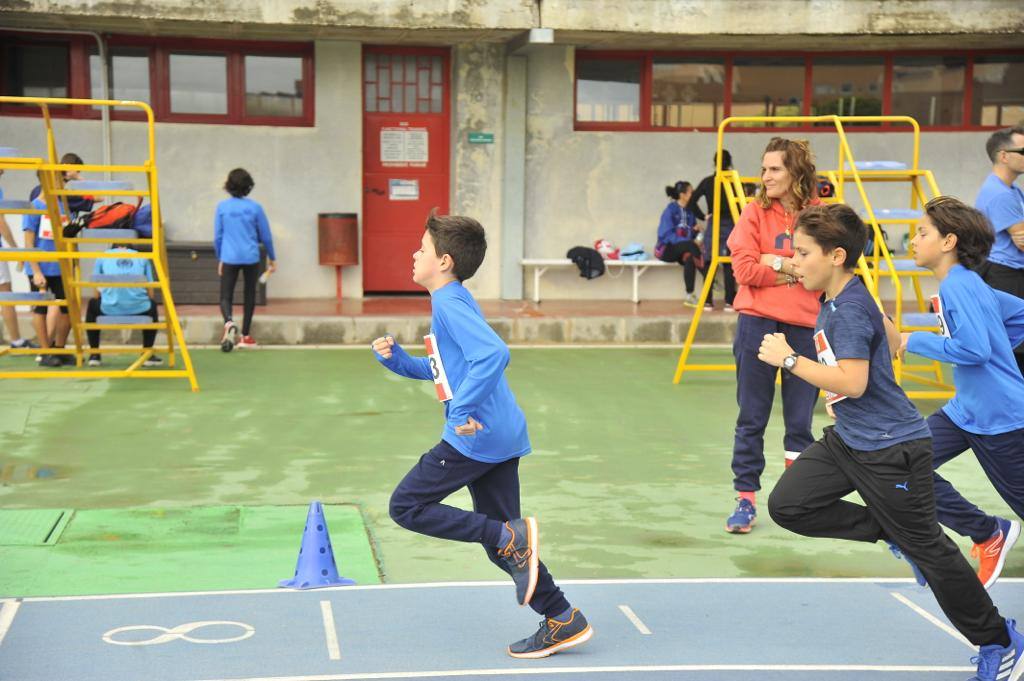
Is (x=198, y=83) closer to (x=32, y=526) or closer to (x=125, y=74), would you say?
(x=125, y=74)

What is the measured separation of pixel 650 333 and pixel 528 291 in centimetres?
257

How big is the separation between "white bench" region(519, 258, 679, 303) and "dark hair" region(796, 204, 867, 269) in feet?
36.0

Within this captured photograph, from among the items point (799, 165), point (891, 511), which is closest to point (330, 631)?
point (891, 511)

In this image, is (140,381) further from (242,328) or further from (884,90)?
(884,90)

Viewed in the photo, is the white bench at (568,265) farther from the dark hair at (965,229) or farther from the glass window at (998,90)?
the dark hair at (965,229)

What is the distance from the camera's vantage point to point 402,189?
52.9 ft

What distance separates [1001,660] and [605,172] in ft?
40.7

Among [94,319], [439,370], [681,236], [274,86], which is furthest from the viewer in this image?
[274,86]

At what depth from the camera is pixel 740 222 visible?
6.66 m

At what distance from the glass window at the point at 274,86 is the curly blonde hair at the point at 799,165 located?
407 inches

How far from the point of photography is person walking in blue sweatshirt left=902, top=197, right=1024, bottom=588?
15.9ft

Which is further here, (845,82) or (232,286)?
(845,82)

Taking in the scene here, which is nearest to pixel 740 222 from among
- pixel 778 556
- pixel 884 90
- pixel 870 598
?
pixel 778 556

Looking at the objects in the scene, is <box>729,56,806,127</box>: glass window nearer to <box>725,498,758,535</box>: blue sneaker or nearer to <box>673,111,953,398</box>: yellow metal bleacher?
<box>673,111,953,398</box>: yellow metal bleacher
